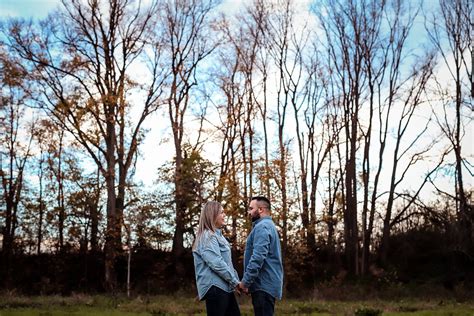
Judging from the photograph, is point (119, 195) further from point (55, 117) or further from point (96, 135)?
point (55, 117)

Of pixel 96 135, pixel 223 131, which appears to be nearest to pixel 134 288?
pixel 96 135

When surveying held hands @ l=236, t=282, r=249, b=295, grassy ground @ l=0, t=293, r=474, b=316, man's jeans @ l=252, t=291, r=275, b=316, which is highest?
held hands @ l=236, t=282, r=249, b=295

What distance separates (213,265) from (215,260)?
51 mm

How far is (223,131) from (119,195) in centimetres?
653

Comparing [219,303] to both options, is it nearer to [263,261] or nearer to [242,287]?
[242,287]

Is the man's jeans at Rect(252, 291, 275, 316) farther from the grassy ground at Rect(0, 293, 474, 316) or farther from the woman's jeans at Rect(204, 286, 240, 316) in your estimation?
the grassy ground at Rect(0, 293, 474, 316)

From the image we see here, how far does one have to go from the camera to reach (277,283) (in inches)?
243

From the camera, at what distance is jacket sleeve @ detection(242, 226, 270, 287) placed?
5.91 metres

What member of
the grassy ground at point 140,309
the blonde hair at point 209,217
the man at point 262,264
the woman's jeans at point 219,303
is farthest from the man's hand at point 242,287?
the grassy ground at point 140,309

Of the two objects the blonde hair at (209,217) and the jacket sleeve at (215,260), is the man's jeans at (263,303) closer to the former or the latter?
the jacket sleeve at (215,260)

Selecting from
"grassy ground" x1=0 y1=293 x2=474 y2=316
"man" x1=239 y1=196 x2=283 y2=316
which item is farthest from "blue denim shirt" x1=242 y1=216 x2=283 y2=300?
"grassy ground" x1=0 y1=293 x2=474 y2=316

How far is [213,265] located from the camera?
19.0 ft

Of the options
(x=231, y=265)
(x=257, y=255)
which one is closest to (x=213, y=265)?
(x=231, y=265)

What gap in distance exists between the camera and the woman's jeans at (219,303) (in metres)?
5.74
